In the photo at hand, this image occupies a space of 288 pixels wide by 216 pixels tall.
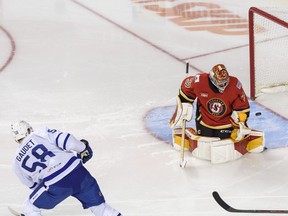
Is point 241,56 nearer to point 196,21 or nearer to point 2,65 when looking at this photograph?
point 196,21

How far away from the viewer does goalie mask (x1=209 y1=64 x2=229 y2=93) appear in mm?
4758

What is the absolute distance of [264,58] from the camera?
604 centimetres

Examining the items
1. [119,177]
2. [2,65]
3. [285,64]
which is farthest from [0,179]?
[285,64]

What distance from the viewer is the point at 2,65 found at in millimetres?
6535

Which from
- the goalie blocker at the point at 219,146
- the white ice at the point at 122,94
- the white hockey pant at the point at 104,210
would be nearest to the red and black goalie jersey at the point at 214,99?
the goalie blocker at the point at 219,146

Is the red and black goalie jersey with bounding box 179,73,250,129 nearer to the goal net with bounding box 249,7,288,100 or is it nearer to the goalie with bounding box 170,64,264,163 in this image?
the goalie with bounding box 170,64,264,163

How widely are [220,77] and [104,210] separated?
113 cm

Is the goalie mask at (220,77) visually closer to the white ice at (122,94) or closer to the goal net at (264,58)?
the white ice at (122,94)

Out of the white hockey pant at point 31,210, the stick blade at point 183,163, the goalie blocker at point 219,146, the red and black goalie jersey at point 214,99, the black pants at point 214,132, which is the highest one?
the red and black goalie jersey at point 214,99

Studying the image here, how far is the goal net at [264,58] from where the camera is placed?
231 inches

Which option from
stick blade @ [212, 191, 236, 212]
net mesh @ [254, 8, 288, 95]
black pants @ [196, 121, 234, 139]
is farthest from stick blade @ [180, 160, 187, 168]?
net mesh @ [254, 8, 288, 95]

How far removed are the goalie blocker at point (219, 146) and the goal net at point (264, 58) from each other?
0.89m

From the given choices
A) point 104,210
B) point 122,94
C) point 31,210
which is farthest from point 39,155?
point 122,94

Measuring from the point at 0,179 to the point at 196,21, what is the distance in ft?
10.5
